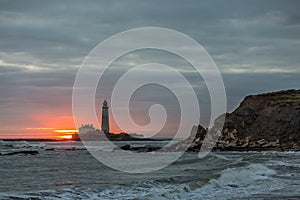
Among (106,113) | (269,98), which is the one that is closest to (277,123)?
(269,98)

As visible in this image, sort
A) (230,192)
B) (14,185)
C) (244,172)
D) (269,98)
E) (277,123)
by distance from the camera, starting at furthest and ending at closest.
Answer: (269,98)
(277,123)
(244,172)
(14,185)
(230,192)

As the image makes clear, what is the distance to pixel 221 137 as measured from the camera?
7881 cm

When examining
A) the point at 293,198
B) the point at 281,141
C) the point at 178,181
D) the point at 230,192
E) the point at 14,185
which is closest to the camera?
the point at 293,198

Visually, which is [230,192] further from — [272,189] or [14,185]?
[14,185]

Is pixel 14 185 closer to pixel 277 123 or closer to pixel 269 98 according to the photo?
pixel 277 123

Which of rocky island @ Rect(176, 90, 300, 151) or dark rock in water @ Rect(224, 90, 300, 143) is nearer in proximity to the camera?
rocky island @ Rect(176, 90, 300, 151)

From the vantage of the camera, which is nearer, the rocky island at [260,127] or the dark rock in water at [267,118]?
the rocky island at [260,127]

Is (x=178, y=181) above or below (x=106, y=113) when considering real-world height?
below

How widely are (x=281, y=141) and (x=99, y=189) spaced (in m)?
54.0

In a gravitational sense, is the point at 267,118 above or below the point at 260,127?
above

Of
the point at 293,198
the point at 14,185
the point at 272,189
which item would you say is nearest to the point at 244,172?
the point at 272,189

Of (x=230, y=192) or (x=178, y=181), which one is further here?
(x=178, y=181)

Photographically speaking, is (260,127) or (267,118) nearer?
(260,127)

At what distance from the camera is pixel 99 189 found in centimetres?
2098
